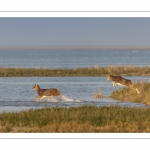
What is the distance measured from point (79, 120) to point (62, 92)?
10.2m

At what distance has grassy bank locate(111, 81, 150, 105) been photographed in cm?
2245

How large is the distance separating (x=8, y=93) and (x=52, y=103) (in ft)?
14.5

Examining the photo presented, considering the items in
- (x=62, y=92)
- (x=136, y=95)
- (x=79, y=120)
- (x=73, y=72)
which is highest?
(x=73, y=72)

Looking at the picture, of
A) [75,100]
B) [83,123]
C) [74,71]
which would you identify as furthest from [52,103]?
[74,71]

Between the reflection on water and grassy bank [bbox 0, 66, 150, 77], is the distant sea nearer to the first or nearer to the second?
grassy bank [bbox 0, 66, 150, 77]

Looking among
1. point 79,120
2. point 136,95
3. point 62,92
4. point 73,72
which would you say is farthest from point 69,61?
point 79,120

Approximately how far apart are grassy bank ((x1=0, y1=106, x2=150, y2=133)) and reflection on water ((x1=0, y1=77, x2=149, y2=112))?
8.12 feet

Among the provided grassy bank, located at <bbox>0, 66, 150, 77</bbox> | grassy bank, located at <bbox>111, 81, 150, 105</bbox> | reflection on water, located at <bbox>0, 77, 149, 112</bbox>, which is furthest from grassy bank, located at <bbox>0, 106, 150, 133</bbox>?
grassy bank, located at <bbox>0, 66, 150, 77</bbox>

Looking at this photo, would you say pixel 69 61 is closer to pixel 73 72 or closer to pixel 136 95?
pixel 73 72

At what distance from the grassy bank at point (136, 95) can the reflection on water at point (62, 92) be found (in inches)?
17.7

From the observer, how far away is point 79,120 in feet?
56.5
